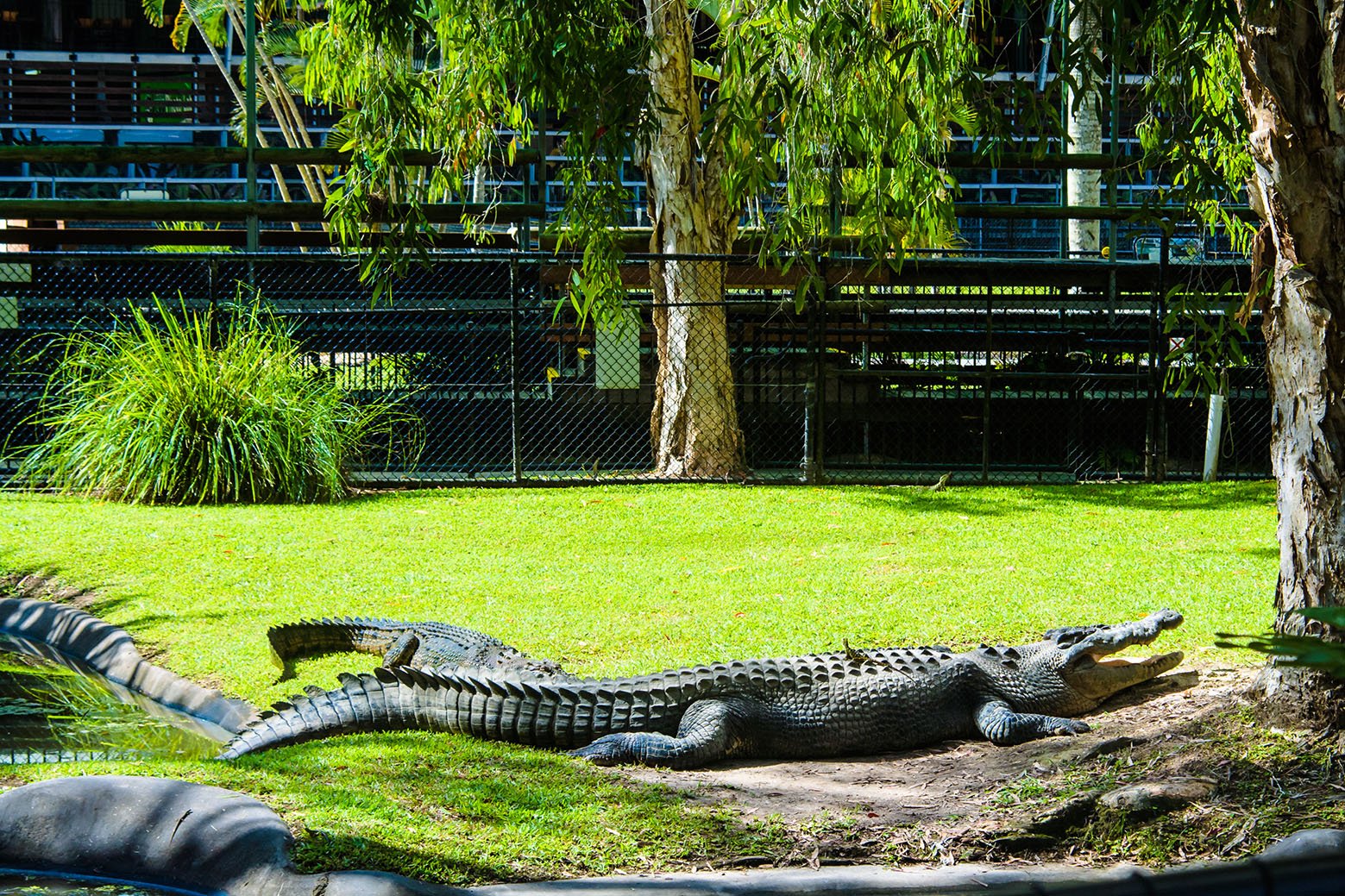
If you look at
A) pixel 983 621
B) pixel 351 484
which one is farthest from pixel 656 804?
pixel 351 484

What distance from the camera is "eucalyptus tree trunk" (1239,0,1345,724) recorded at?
3.83 metres

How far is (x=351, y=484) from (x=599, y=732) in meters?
5.78

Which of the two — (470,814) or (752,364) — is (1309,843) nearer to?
(470,814)

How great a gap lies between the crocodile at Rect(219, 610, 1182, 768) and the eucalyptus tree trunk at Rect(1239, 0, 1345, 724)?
1.00 meters

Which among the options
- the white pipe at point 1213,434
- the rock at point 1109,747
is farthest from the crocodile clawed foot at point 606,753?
the white pipe at point 1213,434

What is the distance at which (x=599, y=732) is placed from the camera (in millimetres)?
4520

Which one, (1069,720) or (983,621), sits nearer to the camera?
(1069,720)

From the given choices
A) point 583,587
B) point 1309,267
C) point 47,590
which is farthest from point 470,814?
point 47,590

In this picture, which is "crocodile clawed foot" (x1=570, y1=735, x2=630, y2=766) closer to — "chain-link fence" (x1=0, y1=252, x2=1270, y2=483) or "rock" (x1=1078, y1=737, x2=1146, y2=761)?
"rock" (x1=1078, y1=737, x2=1146, y2=761)

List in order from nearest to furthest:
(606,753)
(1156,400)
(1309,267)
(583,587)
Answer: (1309,267) → (606,753) → (583,587) → (1156,400)

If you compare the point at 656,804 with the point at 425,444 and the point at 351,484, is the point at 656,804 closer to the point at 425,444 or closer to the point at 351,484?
the point at 351,484

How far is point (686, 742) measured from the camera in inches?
175

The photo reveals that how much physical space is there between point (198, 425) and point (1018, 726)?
6.43 meters

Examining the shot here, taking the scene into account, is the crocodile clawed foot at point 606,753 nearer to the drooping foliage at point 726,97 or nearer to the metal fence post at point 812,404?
the drooping foliage at point 726,97
